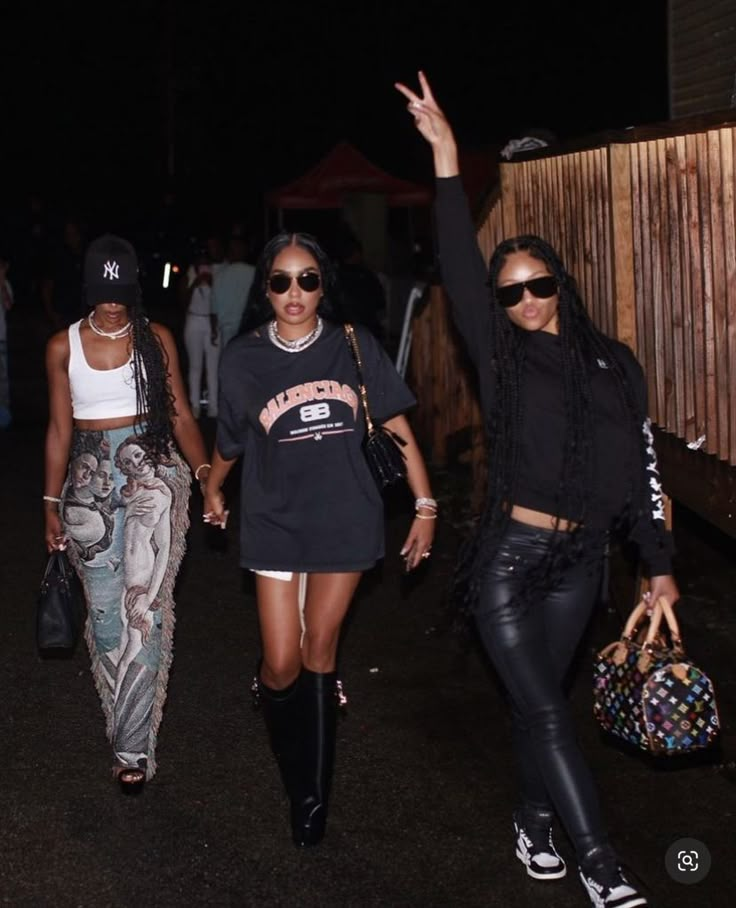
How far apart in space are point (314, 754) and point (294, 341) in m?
1.46

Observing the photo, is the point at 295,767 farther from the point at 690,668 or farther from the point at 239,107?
the point at 239,107

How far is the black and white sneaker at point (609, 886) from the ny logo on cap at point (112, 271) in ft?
9.36

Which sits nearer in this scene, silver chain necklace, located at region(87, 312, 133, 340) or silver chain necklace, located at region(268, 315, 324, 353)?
silver chain necklace, located at region(268, 315, 324, 353)

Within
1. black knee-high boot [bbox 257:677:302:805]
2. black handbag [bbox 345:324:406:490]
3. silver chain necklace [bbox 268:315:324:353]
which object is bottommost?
black knee-high boot [bbox 257:677:302:805]

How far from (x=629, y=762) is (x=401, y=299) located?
70.1 ft

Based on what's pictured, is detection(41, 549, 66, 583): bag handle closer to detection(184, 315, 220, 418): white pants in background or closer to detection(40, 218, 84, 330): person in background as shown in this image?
detection(40, 218, 84, 330): person in background

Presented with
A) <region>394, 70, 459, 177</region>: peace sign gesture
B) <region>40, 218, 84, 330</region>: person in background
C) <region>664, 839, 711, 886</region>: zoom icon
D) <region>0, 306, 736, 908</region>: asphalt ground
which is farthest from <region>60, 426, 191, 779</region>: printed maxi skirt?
<region>40, 218, 84, 330</region>: person in background

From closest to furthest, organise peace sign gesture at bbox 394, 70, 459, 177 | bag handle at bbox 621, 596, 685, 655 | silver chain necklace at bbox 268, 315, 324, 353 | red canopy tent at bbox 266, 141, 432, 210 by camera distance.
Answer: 1. bag handle at bbox 621, 596, 685, 655
2. peace sign gesture at bbox 394, 70, 459, 177
3. silver chain necklace at bbox 268, 315, 324, 353
4. red canopy tent at bbox 266, 141, 432, 210

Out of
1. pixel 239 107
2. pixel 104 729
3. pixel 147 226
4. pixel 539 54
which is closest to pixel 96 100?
pixel 239 107

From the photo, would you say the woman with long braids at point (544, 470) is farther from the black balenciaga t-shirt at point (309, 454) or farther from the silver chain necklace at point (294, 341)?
the silver chain necklace at point (294, 341)

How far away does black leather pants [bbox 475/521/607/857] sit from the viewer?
15.3 feet

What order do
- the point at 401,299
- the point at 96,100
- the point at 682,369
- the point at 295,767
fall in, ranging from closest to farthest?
the point at 295,767, the point at 682,369, the point at 401,299, the point at 96,100

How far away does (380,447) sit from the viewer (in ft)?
17.3

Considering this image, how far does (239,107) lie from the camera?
41.8 m
